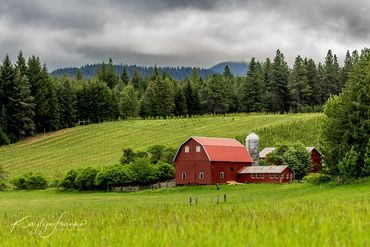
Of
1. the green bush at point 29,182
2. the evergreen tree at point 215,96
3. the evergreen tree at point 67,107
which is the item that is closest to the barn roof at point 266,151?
the green bush at point 29,182

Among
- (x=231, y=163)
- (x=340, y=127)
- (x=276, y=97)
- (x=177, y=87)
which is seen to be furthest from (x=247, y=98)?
(x=340, y=127)

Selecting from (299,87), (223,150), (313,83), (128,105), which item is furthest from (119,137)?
(313,83)

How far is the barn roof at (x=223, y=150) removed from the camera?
6700 centimetres

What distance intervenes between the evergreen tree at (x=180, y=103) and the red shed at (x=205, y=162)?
6968 centimetres

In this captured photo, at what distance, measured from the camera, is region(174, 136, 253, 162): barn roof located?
67.0 metres

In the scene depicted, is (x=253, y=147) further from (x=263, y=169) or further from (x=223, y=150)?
(x=263, y=169)

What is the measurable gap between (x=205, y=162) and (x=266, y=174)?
24.7ft

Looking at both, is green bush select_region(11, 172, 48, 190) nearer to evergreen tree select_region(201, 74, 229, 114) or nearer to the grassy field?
the grassy field

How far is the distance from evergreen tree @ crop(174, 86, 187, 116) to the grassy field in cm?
2070

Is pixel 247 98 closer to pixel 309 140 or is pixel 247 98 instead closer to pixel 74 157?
pixel 309 140

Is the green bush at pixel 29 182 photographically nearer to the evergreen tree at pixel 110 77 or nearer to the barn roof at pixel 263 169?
the barn roof at pixel 263 169

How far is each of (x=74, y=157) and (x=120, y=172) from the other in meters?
29.2

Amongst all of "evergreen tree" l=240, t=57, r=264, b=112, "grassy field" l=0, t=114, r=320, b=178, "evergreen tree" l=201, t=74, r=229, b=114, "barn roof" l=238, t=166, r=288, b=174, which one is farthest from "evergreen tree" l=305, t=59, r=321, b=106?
"barn roof" l=238, t=166, r=288, b=174

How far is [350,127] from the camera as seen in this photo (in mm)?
51125
